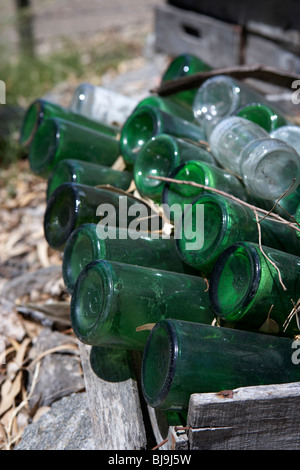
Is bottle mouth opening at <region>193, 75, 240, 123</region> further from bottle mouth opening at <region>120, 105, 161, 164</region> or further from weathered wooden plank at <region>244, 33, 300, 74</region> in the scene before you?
weathered wooden plank at <region>244, 33, 300, 74</region>

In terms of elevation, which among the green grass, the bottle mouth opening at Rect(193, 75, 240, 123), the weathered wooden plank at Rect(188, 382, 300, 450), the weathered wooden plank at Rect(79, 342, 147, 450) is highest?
the bottle mouth opening at Rect(193, 75, 240, 123)

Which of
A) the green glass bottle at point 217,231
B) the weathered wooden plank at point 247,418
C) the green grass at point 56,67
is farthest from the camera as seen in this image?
the green grass at point 56,67

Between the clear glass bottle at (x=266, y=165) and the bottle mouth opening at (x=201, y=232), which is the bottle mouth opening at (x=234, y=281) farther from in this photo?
the clear glass bottle at (x=266, y=165)

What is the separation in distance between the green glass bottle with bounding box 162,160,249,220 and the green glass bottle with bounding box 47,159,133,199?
11.2 inches

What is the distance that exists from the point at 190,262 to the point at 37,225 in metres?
1.49

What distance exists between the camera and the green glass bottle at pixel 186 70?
209 centimetres

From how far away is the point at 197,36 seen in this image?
153 inches

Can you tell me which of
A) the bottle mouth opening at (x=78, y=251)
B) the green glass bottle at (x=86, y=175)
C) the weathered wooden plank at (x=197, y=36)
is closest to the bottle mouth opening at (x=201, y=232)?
the bottle mouth opening at (x=78, y=251)

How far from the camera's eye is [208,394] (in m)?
1.10

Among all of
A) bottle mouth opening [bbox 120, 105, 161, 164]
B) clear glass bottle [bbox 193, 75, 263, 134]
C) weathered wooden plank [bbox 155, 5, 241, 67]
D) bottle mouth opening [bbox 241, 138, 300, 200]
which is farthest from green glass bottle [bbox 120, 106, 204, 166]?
weathered wooden plank [bbox 155, 5, 241, 67]

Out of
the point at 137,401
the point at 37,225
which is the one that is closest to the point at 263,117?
the point at 137,401

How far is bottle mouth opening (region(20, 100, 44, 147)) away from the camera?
2014 millimetres

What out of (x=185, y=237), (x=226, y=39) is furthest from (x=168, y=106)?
(x=226, y=39)

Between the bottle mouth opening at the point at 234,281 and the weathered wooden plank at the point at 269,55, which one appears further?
the weathered wooden plank at the point at 269,55
